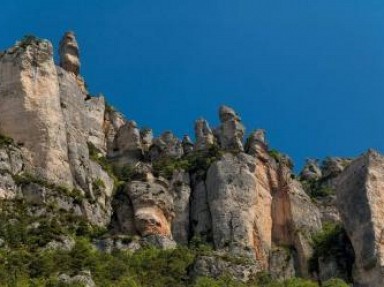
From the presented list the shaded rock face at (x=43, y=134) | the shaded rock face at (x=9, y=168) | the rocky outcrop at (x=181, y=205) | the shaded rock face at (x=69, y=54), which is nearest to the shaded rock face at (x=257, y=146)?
the rocky outcrop at (x=181, y=205)

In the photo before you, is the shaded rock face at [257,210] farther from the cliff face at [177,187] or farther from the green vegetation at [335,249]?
the green vegetation at [335,249]

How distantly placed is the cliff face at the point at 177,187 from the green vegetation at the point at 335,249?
419mm

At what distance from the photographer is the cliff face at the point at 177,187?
81.2 meters

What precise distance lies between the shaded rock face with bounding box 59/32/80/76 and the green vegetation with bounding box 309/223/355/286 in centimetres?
2985

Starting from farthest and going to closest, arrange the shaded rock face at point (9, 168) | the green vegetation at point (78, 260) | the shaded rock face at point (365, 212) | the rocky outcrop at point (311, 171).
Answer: the rocky outcrop at point (311, 171), the shaded rock face at point (365, 212), the shaded rock face at point (9, 168), the green vegetation at point (78, 260)

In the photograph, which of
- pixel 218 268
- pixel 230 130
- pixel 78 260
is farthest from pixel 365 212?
pixel 78 260

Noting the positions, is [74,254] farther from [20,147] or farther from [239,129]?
[239,129]

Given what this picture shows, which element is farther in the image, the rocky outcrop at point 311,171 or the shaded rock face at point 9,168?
the rocky outcrop at point 311,171

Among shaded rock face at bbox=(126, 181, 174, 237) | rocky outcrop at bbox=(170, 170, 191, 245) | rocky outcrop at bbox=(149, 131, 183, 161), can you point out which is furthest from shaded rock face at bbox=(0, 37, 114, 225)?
rocky outcrop at bbox=(149, 131, 183, 161)

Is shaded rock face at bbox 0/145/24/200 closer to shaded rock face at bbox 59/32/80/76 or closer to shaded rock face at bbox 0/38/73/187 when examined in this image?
shaded rock face at bbox 0/38/73/187

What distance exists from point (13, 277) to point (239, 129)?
38562 mm

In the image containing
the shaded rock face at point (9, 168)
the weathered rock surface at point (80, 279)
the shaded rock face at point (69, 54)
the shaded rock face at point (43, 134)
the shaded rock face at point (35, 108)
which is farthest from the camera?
the shaded rock face at point (69, 54)

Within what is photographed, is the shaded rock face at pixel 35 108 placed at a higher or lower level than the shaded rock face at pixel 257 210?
higher

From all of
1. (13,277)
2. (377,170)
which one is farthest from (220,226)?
(13,277)
